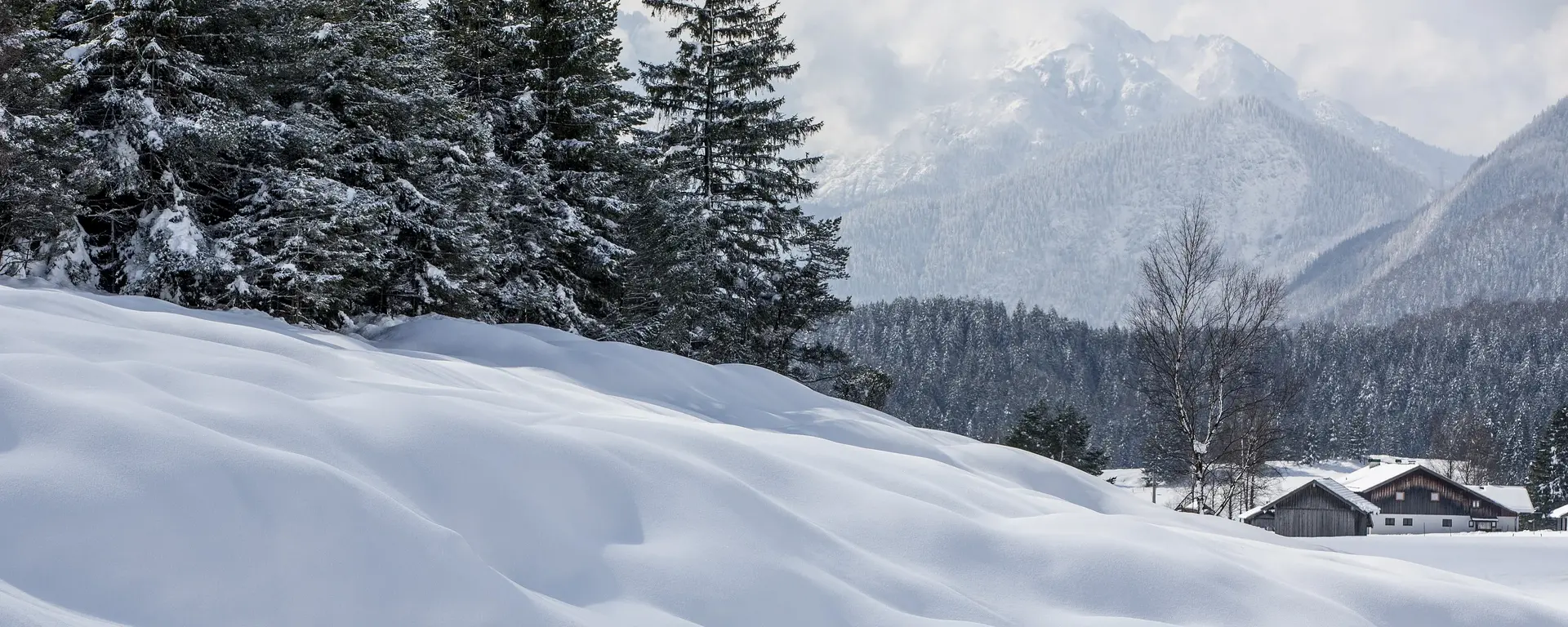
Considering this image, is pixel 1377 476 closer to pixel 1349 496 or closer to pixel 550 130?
pixel 1349 496

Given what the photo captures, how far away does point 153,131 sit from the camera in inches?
515

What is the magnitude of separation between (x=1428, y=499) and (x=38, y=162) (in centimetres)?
6402

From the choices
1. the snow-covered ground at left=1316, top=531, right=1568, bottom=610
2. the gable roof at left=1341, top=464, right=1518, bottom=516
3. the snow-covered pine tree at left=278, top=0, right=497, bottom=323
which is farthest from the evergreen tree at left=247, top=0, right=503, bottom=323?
the gable roof at left=1341, top=464, right=1518, bottom=516

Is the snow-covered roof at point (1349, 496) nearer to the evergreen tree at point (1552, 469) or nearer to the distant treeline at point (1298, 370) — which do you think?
the evergreen tree at point (1552, 469)

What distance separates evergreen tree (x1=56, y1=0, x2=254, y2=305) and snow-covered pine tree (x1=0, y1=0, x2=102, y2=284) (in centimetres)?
35

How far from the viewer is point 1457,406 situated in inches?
4377

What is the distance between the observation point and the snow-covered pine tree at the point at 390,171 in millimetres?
13961

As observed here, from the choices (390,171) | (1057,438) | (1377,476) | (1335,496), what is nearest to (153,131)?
(390,171)

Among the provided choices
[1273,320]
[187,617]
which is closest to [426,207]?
[187,617]

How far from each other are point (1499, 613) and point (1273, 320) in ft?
50.6

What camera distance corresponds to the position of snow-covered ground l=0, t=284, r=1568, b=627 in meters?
3.10

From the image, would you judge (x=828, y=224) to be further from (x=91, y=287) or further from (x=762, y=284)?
(x=91, y=287)

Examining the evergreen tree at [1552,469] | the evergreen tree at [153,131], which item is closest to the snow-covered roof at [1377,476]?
the evergreen tree at [1552,469]

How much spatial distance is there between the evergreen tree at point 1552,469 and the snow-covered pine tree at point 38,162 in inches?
2932
